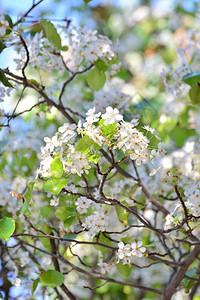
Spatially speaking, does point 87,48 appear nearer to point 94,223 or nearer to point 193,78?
point 193,78

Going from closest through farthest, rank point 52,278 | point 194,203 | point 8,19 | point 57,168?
point 57,168 → point 194,203 → point 52,278 → point 8,19

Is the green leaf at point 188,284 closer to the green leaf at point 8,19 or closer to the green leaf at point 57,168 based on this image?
the green leaf at point 57,168

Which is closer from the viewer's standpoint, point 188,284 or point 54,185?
point 54,185

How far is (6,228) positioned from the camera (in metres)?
0.76

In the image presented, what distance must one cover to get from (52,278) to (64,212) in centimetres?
15

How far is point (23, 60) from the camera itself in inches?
41.4

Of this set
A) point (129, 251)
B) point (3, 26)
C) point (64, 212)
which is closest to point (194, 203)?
point (129, 251)

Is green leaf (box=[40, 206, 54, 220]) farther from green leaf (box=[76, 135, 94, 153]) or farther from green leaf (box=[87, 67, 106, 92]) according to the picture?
green leaf (box=[76, 135, 94, 153])

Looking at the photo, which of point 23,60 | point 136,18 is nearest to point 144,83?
point 136,18

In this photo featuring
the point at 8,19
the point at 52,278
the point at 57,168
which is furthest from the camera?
the point at 8,19

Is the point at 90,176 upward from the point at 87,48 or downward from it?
downward

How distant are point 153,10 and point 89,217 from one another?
12.0ft

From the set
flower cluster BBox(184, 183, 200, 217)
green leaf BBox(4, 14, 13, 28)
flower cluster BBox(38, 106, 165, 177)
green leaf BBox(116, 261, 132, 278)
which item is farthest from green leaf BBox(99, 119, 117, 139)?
green leaf BBox(4, 14, 13, 28)

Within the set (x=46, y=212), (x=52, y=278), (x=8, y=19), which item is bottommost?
(x=52, y=278)
